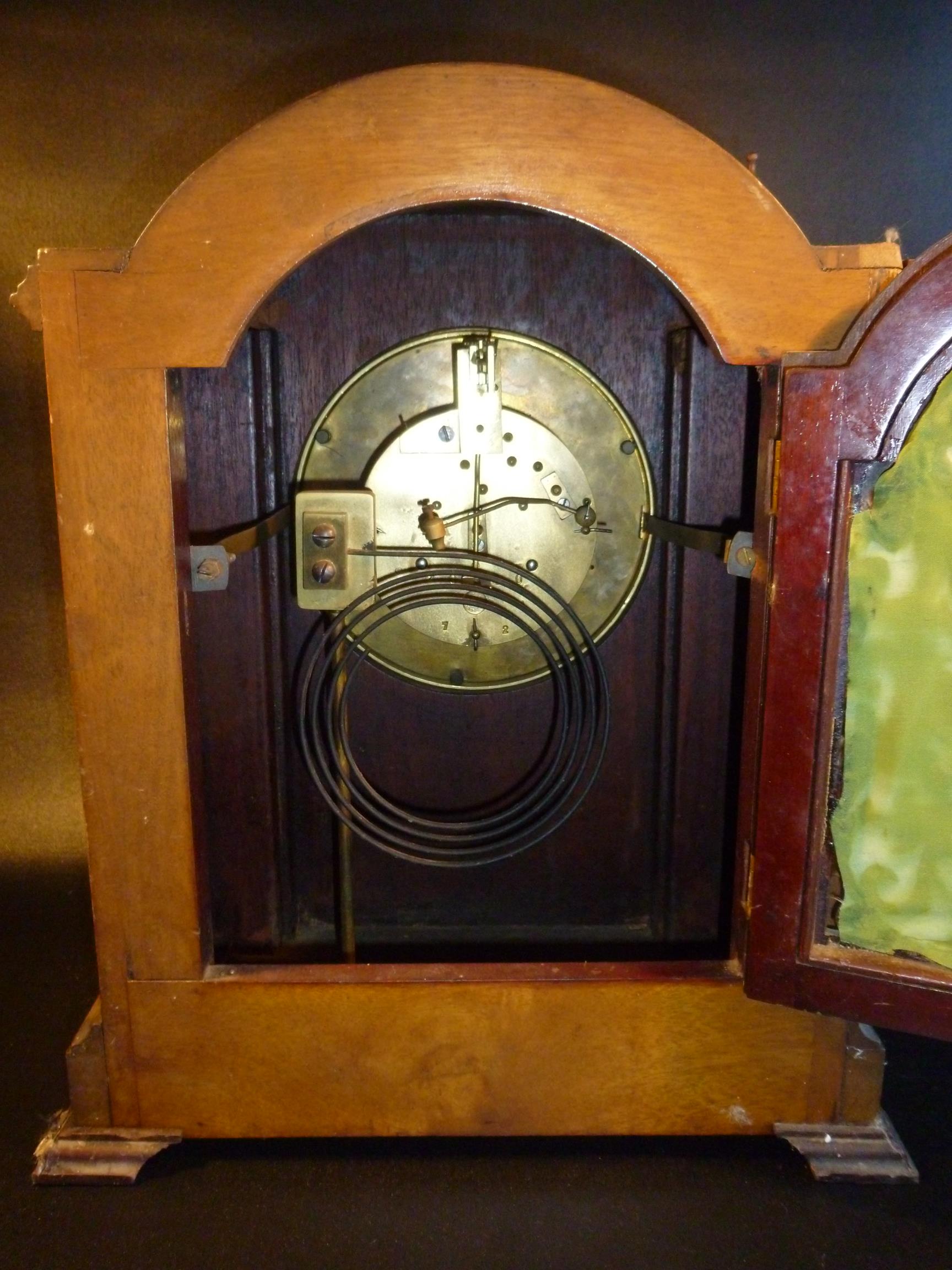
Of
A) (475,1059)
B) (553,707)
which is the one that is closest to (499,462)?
(553,707)

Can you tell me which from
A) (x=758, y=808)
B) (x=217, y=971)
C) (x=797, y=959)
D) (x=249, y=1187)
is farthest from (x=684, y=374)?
(x=249, y=1187)

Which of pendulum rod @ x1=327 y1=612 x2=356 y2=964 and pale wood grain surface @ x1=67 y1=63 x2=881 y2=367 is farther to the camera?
pendulum rod @ x1=327 y1=612 x2=356 y2=964

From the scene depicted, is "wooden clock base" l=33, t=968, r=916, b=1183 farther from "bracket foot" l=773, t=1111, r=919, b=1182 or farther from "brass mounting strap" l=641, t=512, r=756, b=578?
"brass mounting strap" l=641, t=512, r=756, b=578

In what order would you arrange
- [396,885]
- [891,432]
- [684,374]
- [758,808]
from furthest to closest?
[396,885], [684,374], [758,808], [891,432]

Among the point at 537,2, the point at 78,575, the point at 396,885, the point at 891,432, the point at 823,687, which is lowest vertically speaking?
the point at 396,885

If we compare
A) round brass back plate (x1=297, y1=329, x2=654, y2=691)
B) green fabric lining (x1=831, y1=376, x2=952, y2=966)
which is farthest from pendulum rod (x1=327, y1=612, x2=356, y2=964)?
green fabric lining (x1=831, y1=376, x2=952, y2=966)

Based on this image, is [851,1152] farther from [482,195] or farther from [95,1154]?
[482,195]

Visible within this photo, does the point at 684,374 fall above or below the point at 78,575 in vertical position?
above

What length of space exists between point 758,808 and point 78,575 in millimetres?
775

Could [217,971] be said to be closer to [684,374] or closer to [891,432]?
[891,432]

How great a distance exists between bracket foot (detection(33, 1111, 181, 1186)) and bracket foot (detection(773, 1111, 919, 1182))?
2.46 ft

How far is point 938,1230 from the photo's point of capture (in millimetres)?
1096

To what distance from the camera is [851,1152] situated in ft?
3.82

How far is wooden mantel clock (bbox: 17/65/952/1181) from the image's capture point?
38.7 inches
